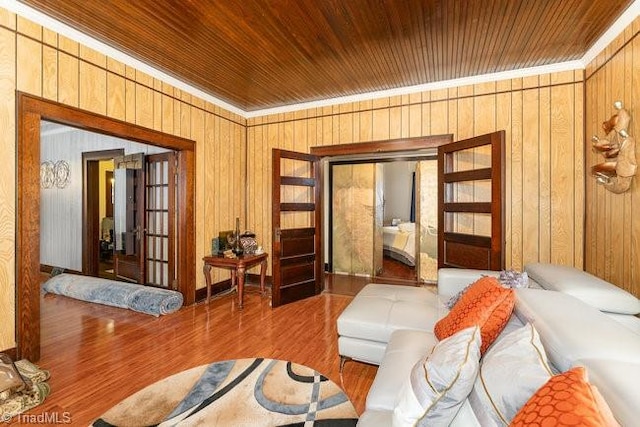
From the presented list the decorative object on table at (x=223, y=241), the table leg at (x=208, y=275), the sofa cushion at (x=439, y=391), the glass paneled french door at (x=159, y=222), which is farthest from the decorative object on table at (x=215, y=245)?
the sofa cushion at (x=439, y=391)

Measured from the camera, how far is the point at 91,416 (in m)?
1.74

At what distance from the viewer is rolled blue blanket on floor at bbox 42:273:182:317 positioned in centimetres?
340

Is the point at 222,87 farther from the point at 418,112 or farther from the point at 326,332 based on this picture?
the point at 326,332

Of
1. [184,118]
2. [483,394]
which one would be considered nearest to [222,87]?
[184,118]

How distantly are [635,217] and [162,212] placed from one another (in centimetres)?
514

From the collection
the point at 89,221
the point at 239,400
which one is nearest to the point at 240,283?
the point at 239,400

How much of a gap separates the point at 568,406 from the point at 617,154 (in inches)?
104

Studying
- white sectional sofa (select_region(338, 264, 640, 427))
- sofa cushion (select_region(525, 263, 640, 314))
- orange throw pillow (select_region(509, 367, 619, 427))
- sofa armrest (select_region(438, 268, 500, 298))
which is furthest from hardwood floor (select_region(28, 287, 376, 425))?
sofa cushion (select_region(525, 263, 640, 314))

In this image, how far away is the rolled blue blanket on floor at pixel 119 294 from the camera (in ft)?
11.1

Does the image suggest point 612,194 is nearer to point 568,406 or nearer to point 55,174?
point 568,406

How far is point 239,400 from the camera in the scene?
1.88 metres

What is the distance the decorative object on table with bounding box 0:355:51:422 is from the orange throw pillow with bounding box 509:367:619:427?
269cm

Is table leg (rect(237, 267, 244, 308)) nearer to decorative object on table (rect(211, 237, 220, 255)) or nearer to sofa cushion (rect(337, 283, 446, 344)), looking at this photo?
decorative object on table (rect(211, 237, 220, 255))

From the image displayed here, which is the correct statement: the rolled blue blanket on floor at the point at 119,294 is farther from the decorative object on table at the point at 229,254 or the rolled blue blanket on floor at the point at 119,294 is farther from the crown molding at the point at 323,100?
the crown molding at the point at 323,100
